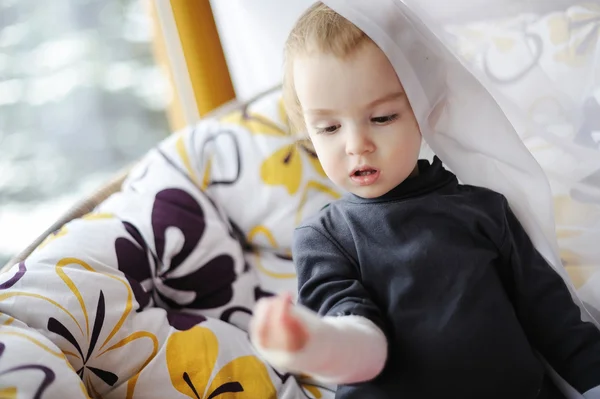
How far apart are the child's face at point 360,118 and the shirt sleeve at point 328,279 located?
0.08 metres

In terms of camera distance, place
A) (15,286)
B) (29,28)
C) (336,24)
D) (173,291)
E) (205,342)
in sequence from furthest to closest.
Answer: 1. (29,28)
2. (173,291)
3. (205,342)
4. (15,286)
5. (336,24)

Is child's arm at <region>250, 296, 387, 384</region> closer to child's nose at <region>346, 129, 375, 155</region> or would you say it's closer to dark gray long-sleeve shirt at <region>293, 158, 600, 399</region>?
dark gray long-sleeve shirt at <region>293, 158, 600, 399</region>

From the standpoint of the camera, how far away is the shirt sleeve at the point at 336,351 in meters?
0.59

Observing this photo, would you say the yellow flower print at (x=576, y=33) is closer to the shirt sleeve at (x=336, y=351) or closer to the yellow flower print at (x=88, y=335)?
the shirt sleeve at (x=336, y=351)

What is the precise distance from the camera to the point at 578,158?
954 millimetres

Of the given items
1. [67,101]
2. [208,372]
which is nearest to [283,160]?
[208,372]

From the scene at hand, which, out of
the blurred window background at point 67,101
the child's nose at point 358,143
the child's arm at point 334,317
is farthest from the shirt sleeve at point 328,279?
the blurred window background at point 67,101

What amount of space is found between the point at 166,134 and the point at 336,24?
57.0 inches

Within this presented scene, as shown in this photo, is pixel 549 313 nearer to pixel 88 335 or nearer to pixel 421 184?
pixel 421 184

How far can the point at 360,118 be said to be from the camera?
749mm

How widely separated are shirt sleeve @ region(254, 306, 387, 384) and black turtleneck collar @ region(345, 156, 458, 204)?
168 millimetres

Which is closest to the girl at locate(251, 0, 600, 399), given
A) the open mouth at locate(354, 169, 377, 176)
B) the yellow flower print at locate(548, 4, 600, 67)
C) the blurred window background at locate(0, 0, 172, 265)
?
the open mouth at locate(354, 169, 377, 176)

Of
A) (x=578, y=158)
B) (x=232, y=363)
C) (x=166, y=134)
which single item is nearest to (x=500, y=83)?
(x=578, y=158)

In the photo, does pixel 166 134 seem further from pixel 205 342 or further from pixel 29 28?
pixel 205 342
